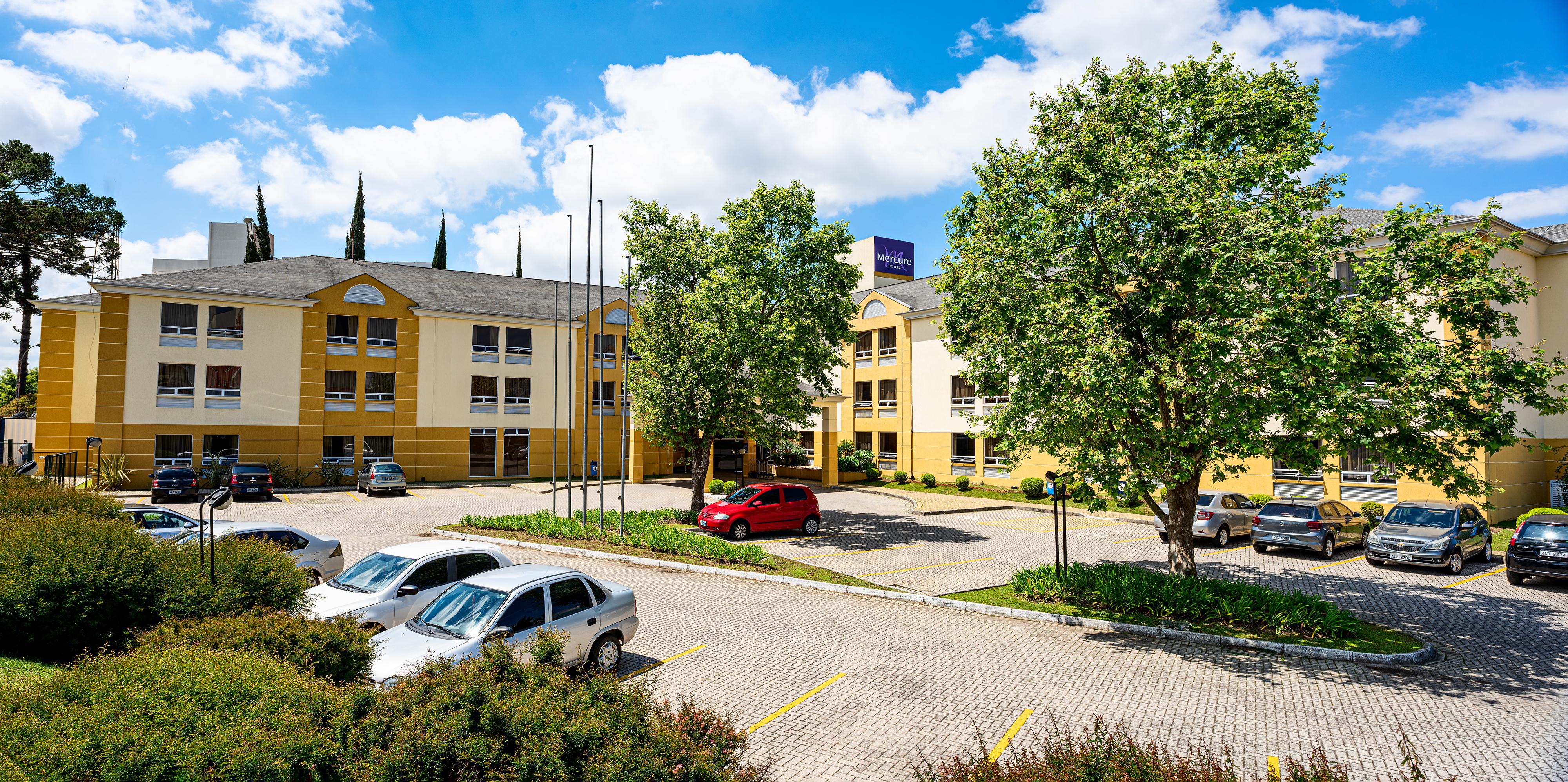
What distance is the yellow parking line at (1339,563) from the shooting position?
65.8 ft

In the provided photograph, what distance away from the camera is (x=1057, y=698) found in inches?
397

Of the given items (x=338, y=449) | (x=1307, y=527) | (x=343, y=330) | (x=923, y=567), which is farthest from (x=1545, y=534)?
(x=343, y=330)

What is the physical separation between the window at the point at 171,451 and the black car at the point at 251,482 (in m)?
7.09

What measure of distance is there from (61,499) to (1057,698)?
19.8 metres

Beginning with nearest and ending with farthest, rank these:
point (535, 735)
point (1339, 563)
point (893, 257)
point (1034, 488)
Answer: point (535, 735)
point (1339, 563)
point (1034, 488)
point (893, 257)

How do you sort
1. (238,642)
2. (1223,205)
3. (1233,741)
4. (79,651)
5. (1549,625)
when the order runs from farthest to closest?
1. (1549,625)
2. (1223,205)
3. (79,651)
4. (1233,741)
5. (238,642)

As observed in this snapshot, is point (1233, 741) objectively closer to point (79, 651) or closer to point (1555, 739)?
point (1555, 739)

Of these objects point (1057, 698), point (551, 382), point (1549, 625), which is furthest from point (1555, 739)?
point (551, 382)

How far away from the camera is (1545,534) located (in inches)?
681

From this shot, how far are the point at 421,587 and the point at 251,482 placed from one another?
27.1m

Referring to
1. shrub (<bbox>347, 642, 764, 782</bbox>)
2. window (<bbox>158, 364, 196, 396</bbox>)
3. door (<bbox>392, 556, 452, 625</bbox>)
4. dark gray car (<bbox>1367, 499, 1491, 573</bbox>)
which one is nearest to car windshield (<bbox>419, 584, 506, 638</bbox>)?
door (<bbox>392, 556, 452, 625</bbox>)

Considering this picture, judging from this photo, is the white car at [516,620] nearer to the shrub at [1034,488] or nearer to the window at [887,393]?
the shrub at [1034,488]

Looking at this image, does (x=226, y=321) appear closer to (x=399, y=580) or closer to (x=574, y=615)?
(x=399, y=580)

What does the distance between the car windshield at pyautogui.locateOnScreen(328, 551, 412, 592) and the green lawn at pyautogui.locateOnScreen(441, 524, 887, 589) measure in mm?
8018
